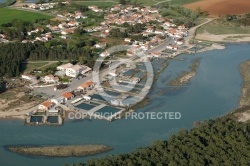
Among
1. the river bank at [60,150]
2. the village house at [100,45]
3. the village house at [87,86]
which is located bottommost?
the river bank at [60,150]

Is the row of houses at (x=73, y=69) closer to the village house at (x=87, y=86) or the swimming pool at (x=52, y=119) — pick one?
the village house at (x=87, y=86)

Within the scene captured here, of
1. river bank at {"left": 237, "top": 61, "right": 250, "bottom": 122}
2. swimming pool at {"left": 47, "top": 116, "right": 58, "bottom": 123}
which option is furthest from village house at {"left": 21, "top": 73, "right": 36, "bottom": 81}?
river bank at {"left": 237, "top": 61, "right": 250, "bottom": 122}

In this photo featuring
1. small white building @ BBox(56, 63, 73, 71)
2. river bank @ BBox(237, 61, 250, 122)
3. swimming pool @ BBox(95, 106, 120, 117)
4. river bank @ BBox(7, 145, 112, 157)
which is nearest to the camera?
river bank @ BBox(7, 145, 112, 157)

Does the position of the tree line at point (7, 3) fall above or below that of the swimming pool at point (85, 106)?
above

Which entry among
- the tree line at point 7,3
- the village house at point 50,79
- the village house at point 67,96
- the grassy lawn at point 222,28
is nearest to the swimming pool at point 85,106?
the village house at point 67,96

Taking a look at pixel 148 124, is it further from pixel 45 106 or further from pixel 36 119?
pixel 36 119

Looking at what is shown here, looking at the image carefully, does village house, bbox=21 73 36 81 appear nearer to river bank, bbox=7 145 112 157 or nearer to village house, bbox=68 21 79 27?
river bank, bbox=7 145 112 157

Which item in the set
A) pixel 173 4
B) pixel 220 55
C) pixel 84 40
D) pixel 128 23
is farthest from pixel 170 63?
pixel 173 4
